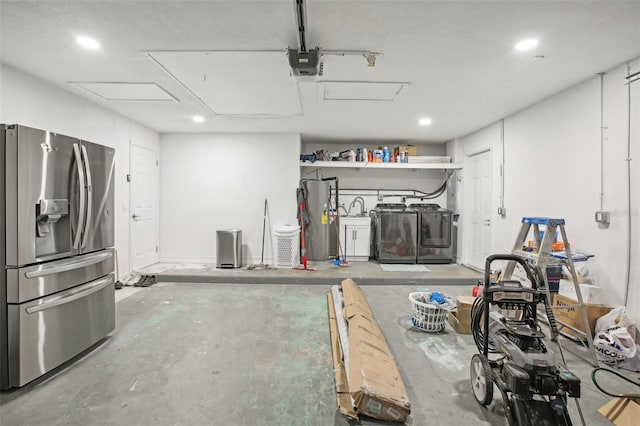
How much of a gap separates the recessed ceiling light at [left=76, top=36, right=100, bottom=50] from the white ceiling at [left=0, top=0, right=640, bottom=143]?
2.5 inches

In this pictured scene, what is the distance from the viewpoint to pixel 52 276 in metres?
2.15

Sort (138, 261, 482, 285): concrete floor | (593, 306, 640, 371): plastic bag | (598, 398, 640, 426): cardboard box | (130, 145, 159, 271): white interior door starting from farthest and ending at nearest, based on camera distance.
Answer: (130, 145, 159, 271): white interior door → (138, 261, 482, 285): concrete floor → (593, 306, 640, 371): plastic bag → (598, 398, 640, 426): cardboard box

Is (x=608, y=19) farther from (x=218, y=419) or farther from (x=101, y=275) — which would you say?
(x=101, y=275)

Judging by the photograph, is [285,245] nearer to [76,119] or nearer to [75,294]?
[75,294]

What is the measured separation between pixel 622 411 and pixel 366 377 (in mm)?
1445

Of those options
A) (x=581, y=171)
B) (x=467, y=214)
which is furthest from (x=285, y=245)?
(x=581, y=171)

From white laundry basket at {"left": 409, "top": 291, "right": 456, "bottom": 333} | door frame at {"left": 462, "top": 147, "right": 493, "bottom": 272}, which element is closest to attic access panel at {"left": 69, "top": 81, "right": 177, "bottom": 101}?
white laundry basket at {"left": 409, "top": 291, "right": 456, "bottom": 333}

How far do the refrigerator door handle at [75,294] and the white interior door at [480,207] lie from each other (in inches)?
207

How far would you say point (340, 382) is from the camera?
6.52ft

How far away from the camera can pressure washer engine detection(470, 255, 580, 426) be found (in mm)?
1438

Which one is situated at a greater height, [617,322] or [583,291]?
[583,291]

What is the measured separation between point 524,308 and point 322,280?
9.93 feet

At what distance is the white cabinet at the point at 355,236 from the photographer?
19.8 ft

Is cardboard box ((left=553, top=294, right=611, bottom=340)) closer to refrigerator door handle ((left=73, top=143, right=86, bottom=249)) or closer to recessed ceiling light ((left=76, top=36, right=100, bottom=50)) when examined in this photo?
refrigerator door handle ((left=73, top=143, right=86, bottom=249))
